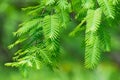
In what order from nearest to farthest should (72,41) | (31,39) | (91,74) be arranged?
(31,39) < (91,74) < (72,41)

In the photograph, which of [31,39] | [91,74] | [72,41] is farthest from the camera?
[72,41]

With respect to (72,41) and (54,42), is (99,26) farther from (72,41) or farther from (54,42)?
(72,41)

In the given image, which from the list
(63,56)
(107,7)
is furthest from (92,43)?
(63,56)

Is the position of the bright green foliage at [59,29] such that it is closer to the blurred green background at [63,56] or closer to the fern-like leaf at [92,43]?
the fern-like leaf at [92,43]

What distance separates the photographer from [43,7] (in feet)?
6.82

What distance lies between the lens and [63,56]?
19.0 ft

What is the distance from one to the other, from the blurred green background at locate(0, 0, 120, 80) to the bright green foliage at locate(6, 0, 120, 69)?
2.84 m

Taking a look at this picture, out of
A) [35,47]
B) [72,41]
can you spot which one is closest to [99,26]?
[35,47]

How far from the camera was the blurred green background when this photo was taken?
493cm

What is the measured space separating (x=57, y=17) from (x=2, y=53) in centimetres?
395

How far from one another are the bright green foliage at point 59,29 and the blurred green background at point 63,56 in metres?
2.84

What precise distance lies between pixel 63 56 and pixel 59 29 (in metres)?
3.85

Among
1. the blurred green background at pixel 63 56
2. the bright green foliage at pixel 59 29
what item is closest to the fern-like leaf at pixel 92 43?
the bright green foliage at pixel 59 29

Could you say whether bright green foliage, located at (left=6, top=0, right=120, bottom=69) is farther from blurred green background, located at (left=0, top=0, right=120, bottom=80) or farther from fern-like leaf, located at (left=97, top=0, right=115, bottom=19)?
blurred green background, located at (left=0, top=0, right=120, bottom=80)
